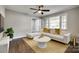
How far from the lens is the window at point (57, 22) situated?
2127mm

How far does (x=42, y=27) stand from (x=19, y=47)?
700 mm

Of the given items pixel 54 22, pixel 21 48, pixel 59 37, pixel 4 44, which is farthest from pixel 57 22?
pixel 4 44

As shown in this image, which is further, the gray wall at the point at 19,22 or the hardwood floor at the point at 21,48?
the gray wall at the point at 19,22

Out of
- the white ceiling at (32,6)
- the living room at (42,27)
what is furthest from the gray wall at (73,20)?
the white ceiling at (32,6)

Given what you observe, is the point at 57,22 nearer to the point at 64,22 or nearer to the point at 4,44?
the point at 64,22

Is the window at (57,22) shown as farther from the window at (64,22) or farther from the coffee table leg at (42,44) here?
the coffee table leg at (42,44)

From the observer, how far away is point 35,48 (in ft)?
6.90

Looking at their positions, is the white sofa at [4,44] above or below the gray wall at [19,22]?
below

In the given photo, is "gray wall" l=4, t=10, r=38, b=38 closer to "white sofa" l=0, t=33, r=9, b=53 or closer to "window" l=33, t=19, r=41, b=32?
"window" l=33, t=19, r=41, b=32

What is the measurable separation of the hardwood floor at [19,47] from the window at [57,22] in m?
0.71

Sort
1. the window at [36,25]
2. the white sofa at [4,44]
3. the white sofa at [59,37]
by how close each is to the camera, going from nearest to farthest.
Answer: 1. the white sofa at [4,44]
2. the white sofa at [59,37]
3. the window at [36,25]
